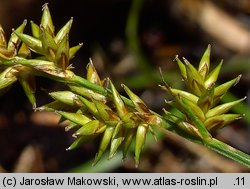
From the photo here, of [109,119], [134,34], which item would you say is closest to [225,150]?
[109,119]

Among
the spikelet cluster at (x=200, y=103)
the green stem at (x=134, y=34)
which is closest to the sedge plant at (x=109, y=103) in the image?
the spikelet cluster at (x=200, y=103)

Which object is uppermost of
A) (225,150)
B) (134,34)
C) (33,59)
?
(134,34)

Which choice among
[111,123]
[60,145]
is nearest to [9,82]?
[111,123]

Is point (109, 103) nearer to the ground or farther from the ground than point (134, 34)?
nearer to the ground

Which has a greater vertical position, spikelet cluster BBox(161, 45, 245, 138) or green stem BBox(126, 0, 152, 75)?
green stem BBox(126, 0, 152, 75)

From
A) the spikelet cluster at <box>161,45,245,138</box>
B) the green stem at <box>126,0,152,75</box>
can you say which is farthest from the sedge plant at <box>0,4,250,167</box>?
the green stem at <box>126,0,152,75</box>

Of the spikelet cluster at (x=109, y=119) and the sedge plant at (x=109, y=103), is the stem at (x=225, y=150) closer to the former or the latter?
the sedge plant at (x=109, y=103)

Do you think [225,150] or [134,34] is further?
[134,34]

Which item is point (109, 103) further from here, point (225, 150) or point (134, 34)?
point (134, 34)

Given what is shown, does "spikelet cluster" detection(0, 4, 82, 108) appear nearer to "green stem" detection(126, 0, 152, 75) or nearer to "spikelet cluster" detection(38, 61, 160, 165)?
"spikelet cluster" detection(38, 61, 160, 165)
